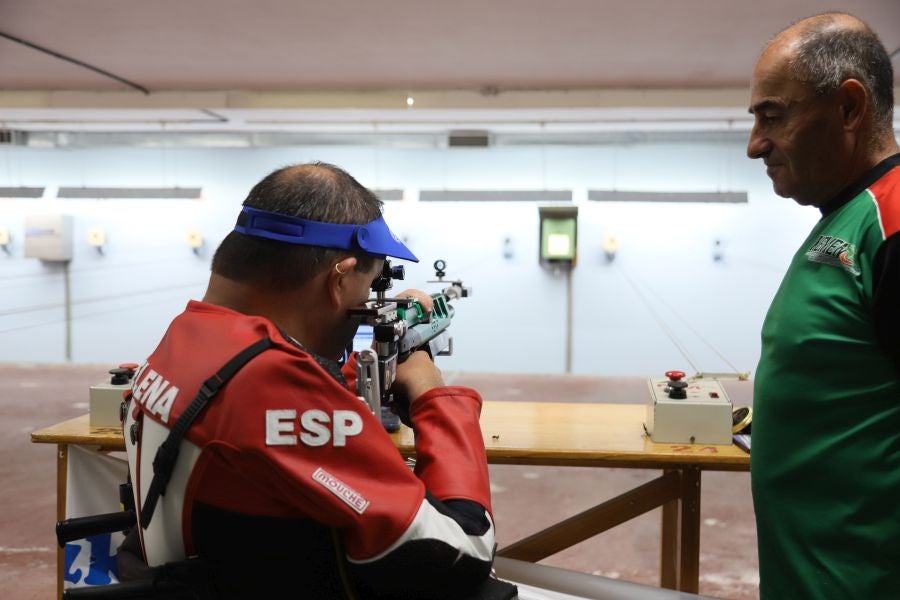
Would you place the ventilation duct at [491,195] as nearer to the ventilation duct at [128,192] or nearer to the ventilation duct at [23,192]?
the ventilation duct at [128,192]

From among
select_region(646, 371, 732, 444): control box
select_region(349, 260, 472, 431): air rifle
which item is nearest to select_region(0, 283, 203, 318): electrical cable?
select_region(646, 371, 732, 444): control box

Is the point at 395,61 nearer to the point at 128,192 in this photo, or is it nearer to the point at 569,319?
the point at 569,319

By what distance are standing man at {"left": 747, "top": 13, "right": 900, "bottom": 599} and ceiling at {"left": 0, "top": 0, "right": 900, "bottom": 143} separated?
204cm

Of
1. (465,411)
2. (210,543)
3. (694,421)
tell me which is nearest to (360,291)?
(465,411)

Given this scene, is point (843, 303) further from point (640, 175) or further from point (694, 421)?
point (640, 175)

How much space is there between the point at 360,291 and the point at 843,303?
26.3 inches

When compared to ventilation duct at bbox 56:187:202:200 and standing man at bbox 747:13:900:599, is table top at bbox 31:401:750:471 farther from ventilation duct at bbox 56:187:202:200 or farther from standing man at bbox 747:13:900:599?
ventilation duct at bbox 56:187:202:200

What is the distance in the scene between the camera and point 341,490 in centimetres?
81

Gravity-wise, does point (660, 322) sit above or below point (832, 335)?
below

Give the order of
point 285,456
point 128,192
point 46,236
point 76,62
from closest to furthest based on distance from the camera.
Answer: point 285,456 < point 76,62 < point 128,192 < point 46,236

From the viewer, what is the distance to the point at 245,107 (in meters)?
4.81

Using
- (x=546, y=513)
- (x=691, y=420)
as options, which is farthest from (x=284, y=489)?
(x=546, y=513)

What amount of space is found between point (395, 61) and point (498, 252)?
2.93 meters

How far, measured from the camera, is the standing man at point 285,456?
80cm
